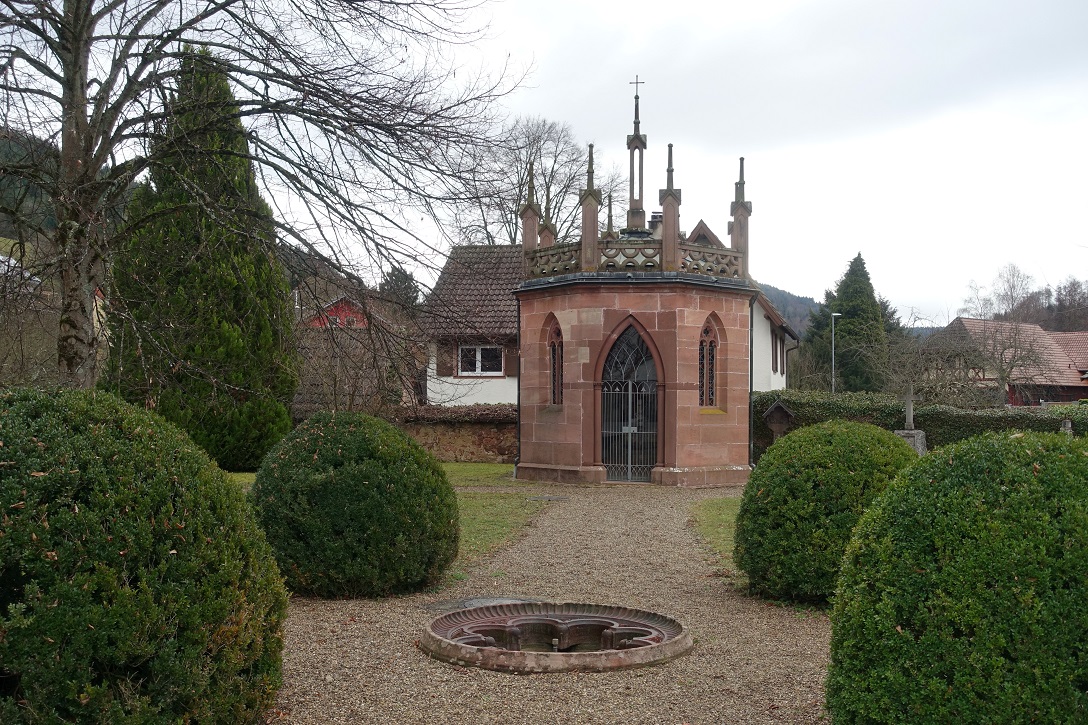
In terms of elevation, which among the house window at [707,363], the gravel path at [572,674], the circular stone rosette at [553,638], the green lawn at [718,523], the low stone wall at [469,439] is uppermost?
the house window at [707,363]

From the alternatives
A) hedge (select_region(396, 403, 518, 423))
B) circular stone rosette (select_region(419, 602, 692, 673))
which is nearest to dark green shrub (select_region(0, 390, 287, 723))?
circular stone rosette (select_region(419, 602, 692, 673))

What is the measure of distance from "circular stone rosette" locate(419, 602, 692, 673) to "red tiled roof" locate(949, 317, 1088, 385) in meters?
38.3

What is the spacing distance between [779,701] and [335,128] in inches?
238

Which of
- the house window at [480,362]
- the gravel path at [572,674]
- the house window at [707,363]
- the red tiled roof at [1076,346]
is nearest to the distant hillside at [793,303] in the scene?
the red tiled roof at [1076,346]

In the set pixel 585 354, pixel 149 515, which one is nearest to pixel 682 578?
pixel 149 515

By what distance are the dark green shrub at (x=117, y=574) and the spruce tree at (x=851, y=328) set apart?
5114cm

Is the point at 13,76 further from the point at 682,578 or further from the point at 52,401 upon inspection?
the point at 682,578

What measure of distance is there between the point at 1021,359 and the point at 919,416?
15.4 metres

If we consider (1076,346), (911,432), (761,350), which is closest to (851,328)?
(1076,346)

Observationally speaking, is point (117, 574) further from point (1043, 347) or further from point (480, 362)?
point (1043, 347)

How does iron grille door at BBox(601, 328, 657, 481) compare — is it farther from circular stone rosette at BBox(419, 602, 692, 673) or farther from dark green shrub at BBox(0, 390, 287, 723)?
dark green shrub at BBox(0, 390, 287, 723)

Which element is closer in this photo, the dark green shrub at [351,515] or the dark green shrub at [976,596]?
the dark green shrub at [976,596]

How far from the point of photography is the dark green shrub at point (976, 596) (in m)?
3.68

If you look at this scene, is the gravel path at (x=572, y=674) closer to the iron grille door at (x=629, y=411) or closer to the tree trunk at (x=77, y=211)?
the tree trunk at (x=77, y=211)
